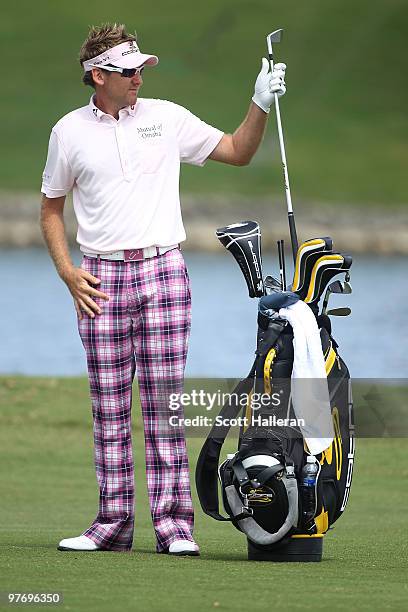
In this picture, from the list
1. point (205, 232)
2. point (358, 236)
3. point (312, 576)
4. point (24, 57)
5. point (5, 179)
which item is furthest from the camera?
point (24, 57)

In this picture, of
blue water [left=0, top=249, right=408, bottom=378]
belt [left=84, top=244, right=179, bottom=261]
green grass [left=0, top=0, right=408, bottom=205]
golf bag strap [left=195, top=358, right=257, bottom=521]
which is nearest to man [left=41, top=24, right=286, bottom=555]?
belt [left=84, top=244, right=179, bottom=261]

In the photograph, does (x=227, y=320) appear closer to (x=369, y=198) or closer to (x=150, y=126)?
(x=150, y=126)

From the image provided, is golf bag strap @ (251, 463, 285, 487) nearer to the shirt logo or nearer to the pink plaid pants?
the pink plaid pants

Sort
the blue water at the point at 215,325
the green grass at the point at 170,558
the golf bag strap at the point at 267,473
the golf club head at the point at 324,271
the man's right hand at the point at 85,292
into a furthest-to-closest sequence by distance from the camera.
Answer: the blue water at the point at 215,325 < the man's right hand at the point at 85,292 < the golf club head at the point at 324,271 < the golf bag strap at the point at 267,473 < the green grass at the point at 170,558

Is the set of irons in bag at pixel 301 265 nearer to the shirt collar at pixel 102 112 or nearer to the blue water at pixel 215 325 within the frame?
the shirt collar at pixel 102 112

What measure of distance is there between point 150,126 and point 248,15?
66.3m

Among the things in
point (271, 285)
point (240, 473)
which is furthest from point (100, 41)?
point (240, 473)

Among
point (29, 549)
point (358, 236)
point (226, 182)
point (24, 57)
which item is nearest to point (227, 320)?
point (29, 549)

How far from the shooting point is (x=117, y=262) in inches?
218

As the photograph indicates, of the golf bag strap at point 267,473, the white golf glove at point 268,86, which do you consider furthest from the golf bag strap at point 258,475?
the white golf glove at point 268,86

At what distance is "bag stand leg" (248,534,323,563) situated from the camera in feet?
17.6

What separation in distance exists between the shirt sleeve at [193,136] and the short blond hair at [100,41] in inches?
10.9

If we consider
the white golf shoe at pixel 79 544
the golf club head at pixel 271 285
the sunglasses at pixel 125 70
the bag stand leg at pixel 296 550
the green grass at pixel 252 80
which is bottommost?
the bag stand leg at pixel 296 550

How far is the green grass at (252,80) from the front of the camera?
194 feet
